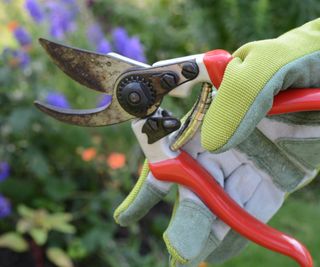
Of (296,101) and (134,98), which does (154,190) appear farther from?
(296,101)

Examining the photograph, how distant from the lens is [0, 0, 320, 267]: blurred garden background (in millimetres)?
1946

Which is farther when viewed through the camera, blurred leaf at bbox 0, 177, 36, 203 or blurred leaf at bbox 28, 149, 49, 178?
blurred leaf at bbox 0, 177, 36, 203

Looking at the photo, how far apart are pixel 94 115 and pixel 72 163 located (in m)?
1.35

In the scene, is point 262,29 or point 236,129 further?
point 262,29

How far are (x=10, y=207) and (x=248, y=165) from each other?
4.44ft

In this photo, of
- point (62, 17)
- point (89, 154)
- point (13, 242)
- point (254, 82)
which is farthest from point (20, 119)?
point (254, 82)

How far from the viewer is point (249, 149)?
0.83 metres

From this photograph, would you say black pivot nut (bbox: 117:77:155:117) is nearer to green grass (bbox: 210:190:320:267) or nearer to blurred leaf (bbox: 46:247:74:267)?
blurred leaf (bbox: 46:247:74:267)

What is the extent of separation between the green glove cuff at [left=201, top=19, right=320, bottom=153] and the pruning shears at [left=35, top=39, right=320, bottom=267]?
50 millimetres

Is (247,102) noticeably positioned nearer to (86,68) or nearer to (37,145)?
(86,68)

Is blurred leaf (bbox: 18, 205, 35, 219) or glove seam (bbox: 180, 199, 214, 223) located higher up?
glove seam (bbox: 180, 199, 214, 223)

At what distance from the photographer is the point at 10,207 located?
203 cm

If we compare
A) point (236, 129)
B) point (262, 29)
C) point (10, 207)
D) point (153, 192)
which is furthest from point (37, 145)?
point (236, 129)

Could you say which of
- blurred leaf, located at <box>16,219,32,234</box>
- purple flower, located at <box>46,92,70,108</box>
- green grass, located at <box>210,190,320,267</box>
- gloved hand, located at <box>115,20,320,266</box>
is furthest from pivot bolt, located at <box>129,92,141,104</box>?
green grass, located at <box>210,190,320,267</box>
